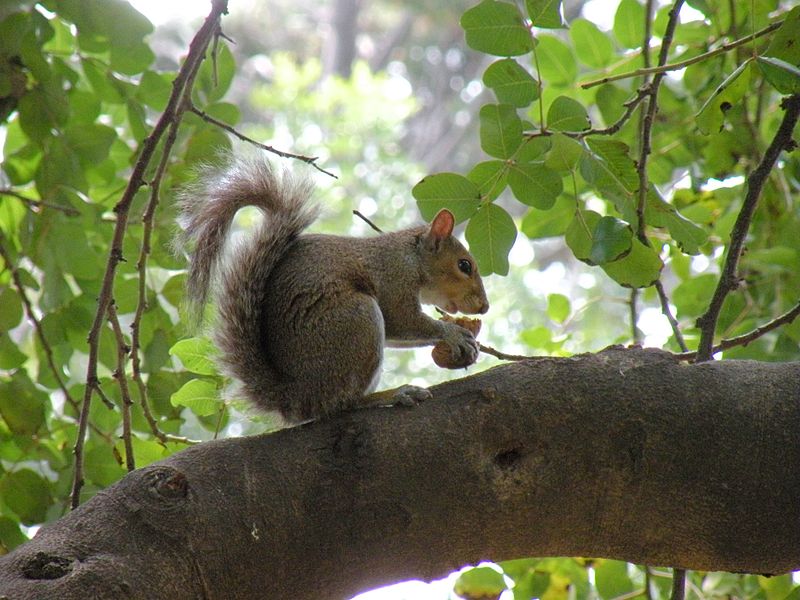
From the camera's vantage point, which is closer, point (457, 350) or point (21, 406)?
point (21, 406)

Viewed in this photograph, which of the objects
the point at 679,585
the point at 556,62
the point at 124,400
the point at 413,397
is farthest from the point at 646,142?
the point at 124,400

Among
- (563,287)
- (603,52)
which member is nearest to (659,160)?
(603,52)

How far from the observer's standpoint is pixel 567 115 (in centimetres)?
169

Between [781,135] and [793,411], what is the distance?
1.61 ft

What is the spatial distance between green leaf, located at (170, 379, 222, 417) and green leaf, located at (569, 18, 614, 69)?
1.21m

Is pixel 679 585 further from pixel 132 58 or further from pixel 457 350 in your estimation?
pixel 132 58

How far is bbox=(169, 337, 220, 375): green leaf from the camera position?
1.74 meters

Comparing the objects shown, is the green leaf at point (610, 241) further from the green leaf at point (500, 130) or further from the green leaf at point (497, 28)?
the green leaf at point (497, 28)

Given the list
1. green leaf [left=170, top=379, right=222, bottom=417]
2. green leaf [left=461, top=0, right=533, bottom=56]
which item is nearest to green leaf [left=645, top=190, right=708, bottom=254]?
green leaf [left=461, top=0, right=533, bottom=56]

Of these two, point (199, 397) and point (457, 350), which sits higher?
point (457, 350)

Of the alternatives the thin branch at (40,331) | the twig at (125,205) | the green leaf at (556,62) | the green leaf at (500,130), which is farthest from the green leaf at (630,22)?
the thin branch at (40,331)

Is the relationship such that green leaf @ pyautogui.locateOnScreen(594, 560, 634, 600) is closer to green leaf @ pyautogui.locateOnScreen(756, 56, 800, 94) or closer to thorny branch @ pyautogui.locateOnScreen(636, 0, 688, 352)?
thorny branch @ pyautogui.locateOnScreen(636, 0, 688, 352)

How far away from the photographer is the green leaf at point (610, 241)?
4.75 ft

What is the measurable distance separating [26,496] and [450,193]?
1046mm
